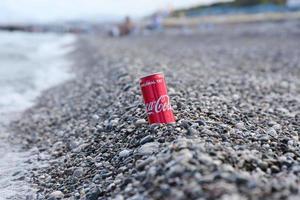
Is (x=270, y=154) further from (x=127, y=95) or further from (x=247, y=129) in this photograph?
(x=127, y=95)

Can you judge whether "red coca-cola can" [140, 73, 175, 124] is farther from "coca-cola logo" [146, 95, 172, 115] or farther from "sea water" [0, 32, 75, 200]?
"sea water" [0, 32, 75, 200]

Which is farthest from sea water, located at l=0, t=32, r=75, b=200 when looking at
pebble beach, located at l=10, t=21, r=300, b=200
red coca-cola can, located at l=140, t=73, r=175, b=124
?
red coca-cola can, located at l=140, t=73, r=175, b=124

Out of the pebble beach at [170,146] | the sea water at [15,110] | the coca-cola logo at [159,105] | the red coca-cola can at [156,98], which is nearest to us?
the pebble beach at [170,146]

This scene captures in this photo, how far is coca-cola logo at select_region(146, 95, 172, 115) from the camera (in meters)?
4.73

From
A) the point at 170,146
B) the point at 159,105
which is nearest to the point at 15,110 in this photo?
the point at 159,105

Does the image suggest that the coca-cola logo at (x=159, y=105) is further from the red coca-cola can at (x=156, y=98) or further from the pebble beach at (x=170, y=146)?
the pebble beach at (x=170, y=146)

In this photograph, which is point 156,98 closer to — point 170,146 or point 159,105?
point 159,105

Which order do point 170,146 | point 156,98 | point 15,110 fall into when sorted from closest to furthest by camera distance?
point 170,146 < point 156,98 < point 15,110

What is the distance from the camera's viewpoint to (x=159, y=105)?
4754 mm

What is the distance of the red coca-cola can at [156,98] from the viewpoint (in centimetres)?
463

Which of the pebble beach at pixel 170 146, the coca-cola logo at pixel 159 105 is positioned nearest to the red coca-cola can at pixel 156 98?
the coca-cola logo at pixel 159 105

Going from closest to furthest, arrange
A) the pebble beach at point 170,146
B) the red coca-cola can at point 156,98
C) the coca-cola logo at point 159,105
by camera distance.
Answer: the pebble beach at point 170,146 → the red coca-cola can at point 156,98 → the coca-cola logo at point 159,105

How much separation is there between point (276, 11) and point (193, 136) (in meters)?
73.2

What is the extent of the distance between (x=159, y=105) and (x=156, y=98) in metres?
0.09
